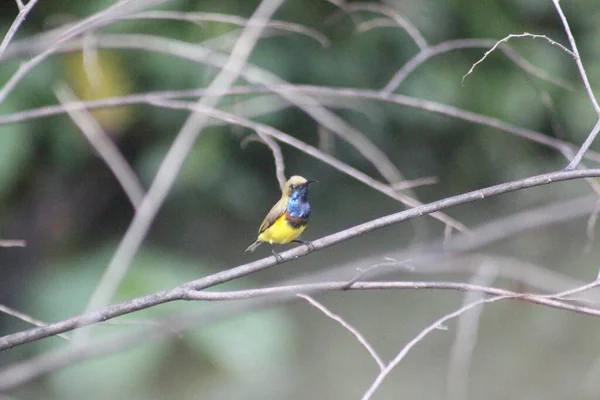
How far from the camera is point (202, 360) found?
2.88 meters

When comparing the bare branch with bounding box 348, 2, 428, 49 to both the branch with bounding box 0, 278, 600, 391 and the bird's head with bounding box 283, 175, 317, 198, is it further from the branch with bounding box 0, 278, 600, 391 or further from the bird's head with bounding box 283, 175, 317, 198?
the branch with bounding box 0, 278, 600, 391

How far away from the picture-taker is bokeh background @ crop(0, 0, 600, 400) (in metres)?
2.61

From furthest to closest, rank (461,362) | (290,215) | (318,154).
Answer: (461,362) < (290,215) < (318,154)

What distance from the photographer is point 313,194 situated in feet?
9.50

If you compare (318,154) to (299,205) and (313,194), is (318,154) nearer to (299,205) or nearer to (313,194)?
(299,205)

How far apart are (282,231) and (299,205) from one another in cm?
7

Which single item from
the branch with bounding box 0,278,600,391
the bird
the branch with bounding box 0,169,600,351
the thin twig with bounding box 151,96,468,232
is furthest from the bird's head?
the branch with bounding box 0,169,600,351

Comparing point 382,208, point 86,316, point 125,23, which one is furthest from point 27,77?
point 86,316

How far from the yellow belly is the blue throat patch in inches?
1.1

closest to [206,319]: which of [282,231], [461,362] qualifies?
[282,231]

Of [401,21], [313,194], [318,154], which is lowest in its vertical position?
[318,154]

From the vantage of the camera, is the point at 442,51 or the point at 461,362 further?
the point at 461,362

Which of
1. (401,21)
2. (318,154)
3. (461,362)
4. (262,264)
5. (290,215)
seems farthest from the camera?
(461,362)

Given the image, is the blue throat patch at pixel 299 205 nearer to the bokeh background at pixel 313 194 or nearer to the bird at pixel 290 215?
the bird at pixel 290 215
